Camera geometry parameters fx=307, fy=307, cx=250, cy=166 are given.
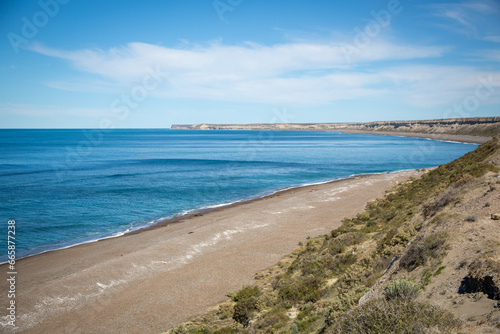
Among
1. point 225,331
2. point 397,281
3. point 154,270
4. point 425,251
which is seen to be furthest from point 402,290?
point 154,270

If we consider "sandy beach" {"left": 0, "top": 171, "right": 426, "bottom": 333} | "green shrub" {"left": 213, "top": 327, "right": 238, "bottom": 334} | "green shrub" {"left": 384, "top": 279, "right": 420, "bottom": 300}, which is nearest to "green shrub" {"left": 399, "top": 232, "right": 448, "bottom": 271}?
"green shrub" {"left": 384, "top": 279, "right": 420, "bottom": 300}

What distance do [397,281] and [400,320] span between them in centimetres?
183

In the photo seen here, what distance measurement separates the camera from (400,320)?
17.7ft

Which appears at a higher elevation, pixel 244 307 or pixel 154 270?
pixel 244 307

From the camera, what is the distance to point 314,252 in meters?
16.3

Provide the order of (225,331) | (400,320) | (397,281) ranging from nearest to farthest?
(400,320)
(397,281)
(225,331)

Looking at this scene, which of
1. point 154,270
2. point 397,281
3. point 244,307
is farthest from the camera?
point 154,270

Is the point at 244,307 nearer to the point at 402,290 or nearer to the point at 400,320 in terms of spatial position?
the point at 402,290

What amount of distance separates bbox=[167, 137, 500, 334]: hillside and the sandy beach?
1970 millimetres

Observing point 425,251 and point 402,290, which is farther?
point 425,251

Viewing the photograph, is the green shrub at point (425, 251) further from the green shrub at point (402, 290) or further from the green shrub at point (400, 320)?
the green shrub at point (400, 320)

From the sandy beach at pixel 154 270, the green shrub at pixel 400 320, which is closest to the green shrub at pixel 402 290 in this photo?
the green shrub at pixel 400 320

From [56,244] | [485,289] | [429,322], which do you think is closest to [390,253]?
[485,289]

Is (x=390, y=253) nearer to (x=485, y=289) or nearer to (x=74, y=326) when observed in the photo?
(x=485, y=289)
